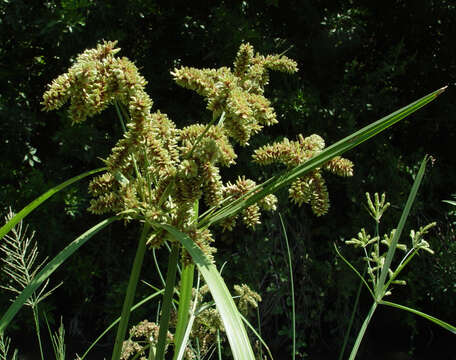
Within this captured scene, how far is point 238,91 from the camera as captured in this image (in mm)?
872

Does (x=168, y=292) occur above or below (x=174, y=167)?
below

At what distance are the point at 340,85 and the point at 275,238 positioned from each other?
126cm

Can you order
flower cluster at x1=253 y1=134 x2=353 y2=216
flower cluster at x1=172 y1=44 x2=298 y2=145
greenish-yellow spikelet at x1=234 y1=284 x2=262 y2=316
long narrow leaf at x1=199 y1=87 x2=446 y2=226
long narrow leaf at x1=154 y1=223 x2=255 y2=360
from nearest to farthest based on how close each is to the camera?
long narrow leaf at x1=154 y1=223 x2=255 y2=360
long narrow leaf at x1=199 y1=87 x2=446 y2=226
flower cluster at x1=172 y1=44 x2=298 y2=145
flower cluster at x1=253 y1=134 x2=353 y2=216
greenish-yellow spikelet at x1=234 y1=284 x2=262 y2=316

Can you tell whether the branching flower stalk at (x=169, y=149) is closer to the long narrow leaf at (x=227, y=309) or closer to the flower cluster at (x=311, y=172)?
the flower cluster at (x=311, y=172)

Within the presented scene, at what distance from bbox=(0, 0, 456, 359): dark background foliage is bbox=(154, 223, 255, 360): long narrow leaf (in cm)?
259

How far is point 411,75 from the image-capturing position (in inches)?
156

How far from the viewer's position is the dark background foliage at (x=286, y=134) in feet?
10.5

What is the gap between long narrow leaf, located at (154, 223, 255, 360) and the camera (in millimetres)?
593

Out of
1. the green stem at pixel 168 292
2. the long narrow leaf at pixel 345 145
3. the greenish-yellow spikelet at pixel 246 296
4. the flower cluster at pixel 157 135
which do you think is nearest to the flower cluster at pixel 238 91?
the flower cluster at pixel 157 135

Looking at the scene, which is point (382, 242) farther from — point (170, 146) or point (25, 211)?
point (25, 211)

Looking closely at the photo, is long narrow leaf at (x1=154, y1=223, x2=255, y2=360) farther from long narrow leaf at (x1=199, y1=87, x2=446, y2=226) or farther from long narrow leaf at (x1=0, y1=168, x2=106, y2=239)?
long narrow leaf at (x1=0, y1=168, x2=106, y2=239)

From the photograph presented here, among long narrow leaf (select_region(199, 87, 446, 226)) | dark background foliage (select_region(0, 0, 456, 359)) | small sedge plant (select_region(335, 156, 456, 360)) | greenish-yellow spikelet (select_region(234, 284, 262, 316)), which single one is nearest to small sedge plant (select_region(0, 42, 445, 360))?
long narrow leaf (select_region(199, 87, 446, 226))

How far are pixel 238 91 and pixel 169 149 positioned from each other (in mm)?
173

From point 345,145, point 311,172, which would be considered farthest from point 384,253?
point 345,145
